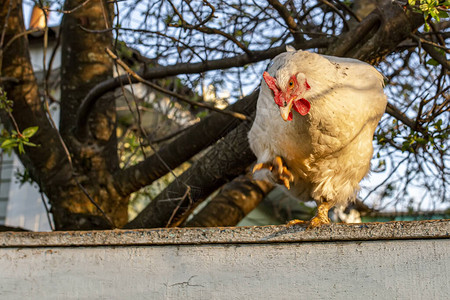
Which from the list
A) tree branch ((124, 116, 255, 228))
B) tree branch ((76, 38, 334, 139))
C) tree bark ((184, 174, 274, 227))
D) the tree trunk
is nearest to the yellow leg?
tree branch ((124, 116, 255, 228))

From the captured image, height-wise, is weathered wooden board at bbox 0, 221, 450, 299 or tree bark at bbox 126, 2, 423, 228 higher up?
tree bark at bbox 126, 2, 423, 228

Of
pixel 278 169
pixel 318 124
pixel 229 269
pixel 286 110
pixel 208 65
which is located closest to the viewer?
pixel 229 269

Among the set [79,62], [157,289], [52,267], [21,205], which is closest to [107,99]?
[79,62]

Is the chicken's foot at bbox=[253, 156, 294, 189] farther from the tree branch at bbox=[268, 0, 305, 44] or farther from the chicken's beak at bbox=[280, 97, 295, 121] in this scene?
the tree branch at bbox=[268, 0, 305, 44]

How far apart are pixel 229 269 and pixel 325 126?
81 centimetres

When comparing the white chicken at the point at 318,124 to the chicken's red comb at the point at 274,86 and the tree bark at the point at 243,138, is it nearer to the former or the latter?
the chicken's red comb at the point at 274,86

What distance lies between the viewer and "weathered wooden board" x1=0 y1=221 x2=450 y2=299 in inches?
76.8

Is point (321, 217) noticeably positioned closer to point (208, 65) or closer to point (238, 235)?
point (238, 235)

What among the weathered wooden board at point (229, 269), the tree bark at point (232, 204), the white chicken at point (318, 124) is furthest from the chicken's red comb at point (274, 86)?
the tree bark at point (232, 204)

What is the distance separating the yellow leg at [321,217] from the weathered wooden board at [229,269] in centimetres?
20

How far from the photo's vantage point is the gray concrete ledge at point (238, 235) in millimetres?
1972

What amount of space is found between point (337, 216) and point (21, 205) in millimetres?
4137

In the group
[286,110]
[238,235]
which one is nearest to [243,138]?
[286,110]

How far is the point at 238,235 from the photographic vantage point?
2178 mm
